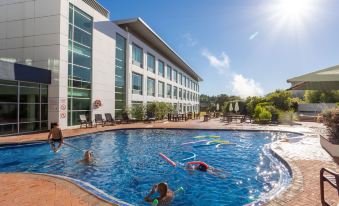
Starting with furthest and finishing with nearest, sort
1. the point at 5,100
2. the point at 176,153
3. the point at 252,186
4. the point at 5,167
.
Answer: the point at 5,100 < the point at 176,153 < the point at 5,167 < the point at 252,186

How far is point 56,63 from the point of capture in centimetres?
1639

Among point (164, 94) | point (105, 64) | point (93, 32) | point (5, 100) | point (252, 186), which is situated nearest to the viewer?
point (252, 186)

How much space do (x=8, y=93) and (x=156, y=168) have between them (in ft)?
38.2

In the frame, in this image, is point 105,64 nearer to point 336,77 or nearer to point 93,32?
point 93,32

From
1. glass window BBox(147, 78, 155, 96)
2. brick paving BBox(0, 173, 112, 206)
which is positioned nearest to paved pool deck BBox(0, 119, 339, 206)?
brick paving BBox(0, 173, 112, 206)

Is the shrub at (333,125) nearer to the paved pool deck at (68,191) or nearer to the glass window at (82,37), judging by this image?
the paved pool deck at (68,191)

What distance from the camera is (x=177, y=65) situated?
4578cm

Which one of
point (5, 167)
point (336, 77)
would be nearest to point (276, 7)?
point (336, 77)

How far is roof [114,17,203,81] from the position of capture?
25.3m

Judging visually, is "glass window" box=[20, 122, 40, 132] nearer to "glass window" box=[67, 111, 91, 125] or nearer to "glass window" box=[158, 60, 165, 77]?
"glass window" box=[67, 111, 91, 125]

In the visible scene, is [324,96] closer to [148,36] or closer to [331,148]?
[148,36]

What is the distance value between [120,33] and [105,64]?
4.85m

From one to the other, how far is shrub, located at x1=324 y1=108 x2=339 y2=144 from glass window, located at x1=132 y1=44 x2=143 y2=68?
71.0 ft

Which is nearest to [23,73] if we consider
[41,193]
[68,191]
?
[41,193]
